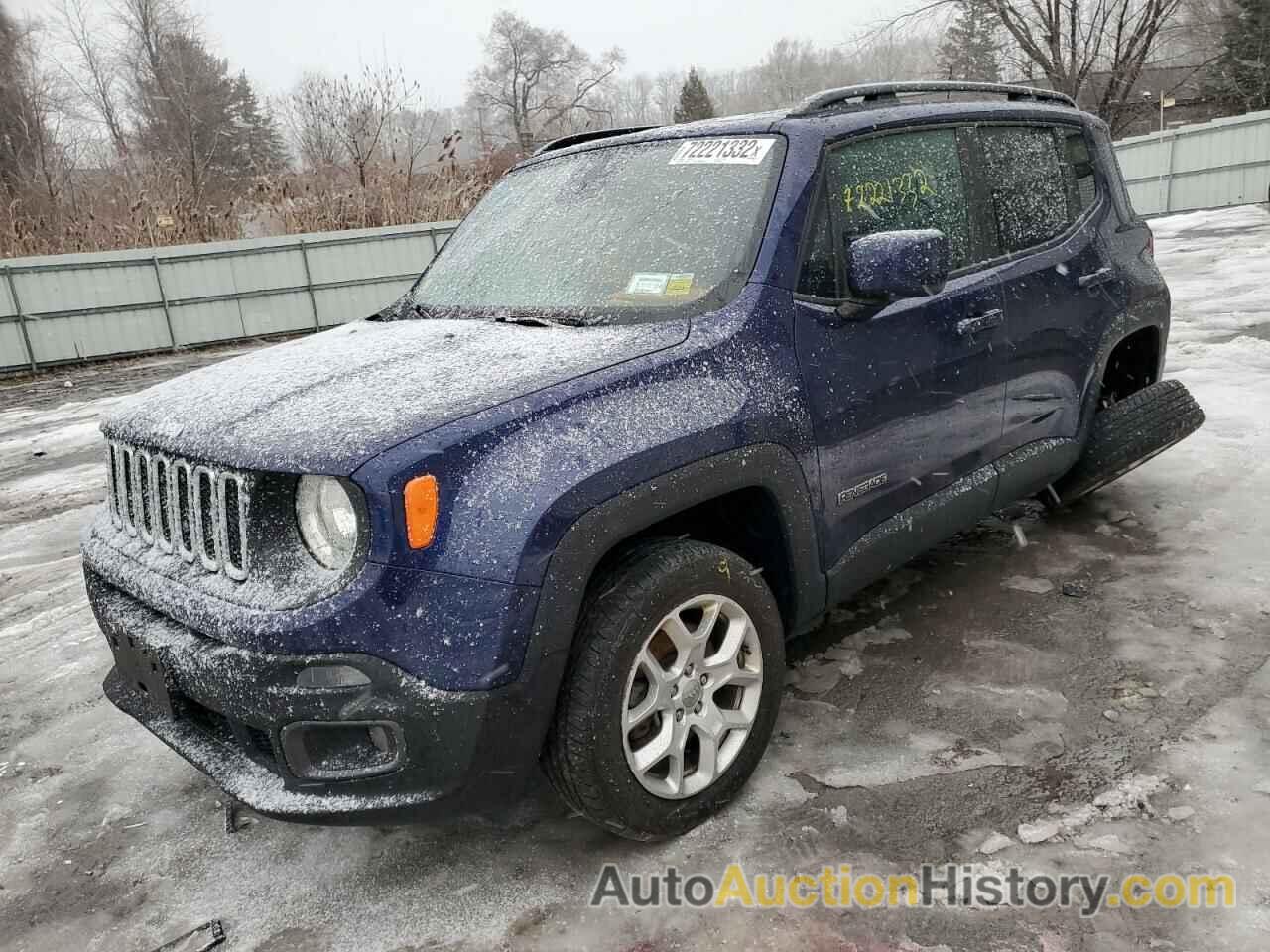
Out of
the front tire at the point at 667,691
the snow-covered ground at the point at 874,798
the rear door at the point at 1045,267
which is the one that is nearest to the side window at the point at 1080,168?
the rear door at the point at 1045,267

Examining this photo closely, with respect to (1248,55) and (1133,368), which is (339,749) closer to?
(1133,368)

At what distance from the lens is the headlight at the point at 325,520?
6.96 feet

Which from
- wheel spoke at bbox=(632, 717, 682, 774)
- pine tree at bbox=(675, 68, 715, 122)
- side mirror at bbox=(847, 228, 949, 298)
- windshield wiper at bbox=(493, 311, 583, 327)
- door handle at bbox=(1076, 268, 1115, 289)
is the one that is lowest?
wheel spoke at bbox=(632, 717, 682, 774)

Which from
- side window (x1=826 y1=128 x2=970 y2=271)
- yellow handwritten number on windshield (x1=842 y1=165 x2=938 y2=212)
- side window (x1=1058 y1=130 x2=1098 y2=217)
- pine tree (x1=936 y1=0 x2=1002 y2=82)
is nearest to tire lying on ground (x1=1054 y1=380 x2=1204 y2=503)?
side window (x1=1058 y1=130 x2=1098 y2=217)

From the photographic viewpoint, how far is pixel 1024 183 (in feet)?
12.0

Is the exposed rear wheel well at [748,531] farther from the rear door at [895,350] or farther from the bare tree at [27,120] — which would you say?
the bare tree at [27,120]

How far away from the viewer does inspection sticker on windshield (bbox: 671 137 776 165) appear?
116 inches

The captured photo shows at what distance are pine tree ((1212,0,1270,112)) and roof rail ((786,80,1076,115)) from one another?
39.3m

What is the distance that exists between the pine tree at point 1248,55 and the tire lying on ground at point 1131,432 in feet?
129

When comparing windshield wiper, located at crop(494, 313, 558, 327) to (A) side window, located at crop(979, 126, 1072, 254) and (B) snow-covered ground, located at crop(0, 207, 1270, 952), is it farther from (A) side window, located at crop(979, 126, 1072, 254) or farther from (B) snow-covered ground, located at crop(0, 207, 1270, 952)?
(A) side window, located at crop(979, 126, 1072, 254)

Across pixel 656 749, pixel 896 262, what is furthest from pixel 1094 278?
pixel 656 749

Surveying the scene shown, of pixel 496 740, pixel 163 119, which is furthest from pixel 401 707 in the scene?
pixel 163 119

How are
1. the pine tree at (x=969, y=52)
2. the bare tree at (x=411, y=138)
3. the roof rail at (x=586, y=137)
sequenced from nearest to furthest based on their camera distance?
the roof rail at (x=586, y=137) → the bare tree at (x=411, y=138) → the pine tree at (x=969, y=52)

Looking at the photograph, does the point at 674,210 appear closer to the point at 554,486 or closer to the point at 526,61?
the point at 554,486
